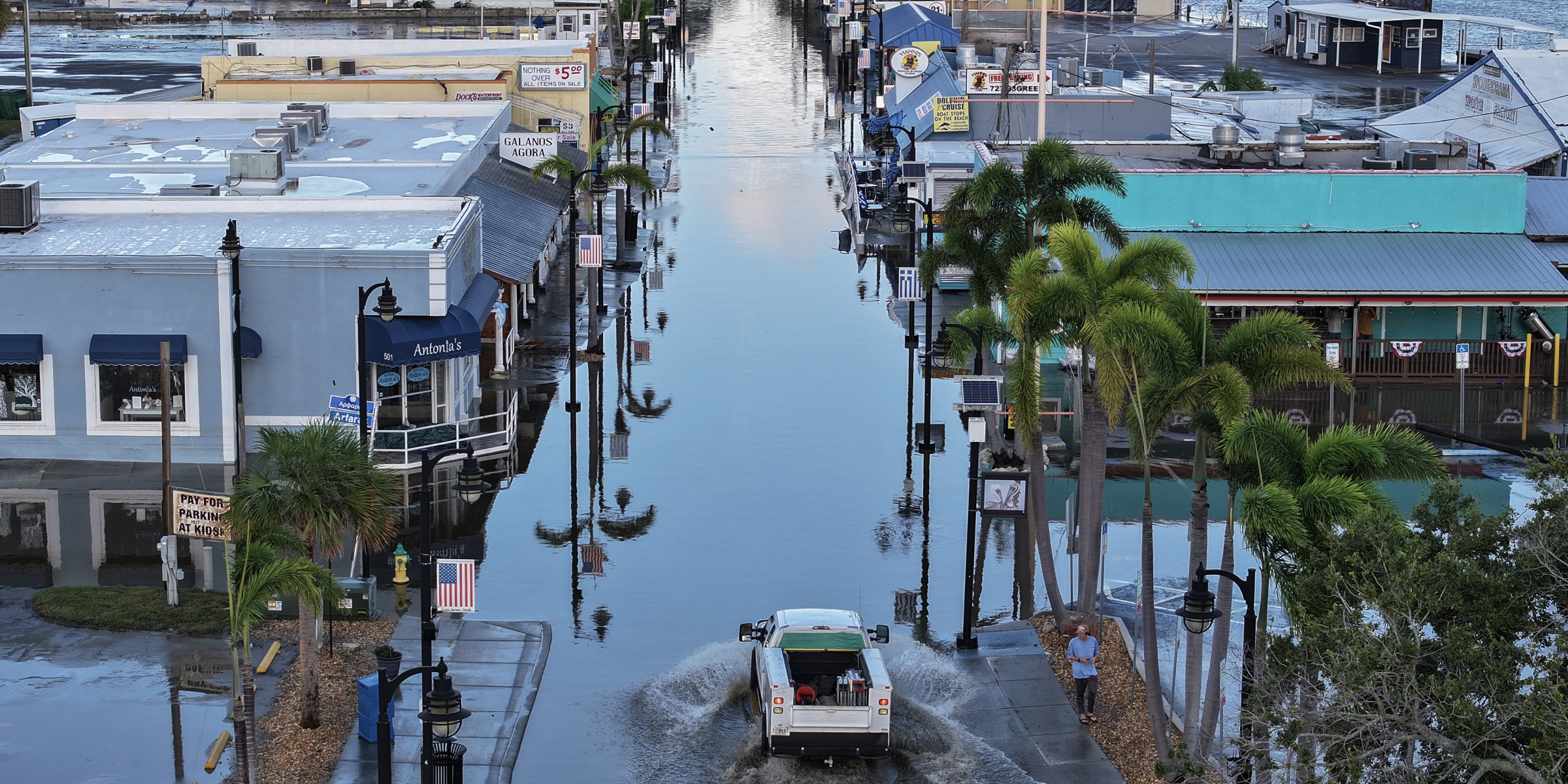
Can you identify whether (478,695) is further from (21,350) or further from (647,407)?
(647,407)

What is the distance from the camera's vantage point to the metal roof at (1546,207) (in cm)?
4847

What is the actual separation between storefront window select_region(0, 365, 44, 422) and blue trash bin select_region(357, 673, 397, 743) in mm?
16322

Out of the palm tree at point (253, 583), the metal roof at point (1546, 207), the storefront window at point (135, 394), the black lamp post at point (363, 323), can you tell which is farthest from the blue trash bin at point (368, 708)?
the metal roof at point (1546, 207)

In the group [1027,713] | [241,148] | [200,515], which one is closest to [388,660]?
[200,515]

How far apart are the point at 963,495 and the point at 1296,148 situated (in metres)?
18.6

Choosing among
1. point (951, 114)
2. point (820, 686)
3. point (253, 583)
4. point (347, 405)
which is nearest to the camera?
point (253, 583)

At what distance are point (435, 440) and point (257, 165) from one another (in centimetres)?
1180

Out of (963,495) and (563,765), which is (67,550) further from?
(963,495)

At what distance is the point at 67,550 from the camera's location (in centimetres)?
3328

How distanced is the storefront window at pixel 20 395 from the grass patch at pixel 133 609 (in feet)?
27.0

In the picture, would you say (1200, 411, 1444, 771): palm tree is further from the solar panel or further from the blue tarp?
the blue tarp

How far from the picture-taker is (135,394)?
3847cm

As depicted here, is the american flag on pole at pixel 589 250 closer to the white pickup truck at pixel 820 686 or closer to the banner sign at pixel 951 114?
the white pickup truck at pixel 820 686

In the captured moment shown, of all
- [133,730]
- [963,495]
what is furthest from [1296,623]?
[963,495]
